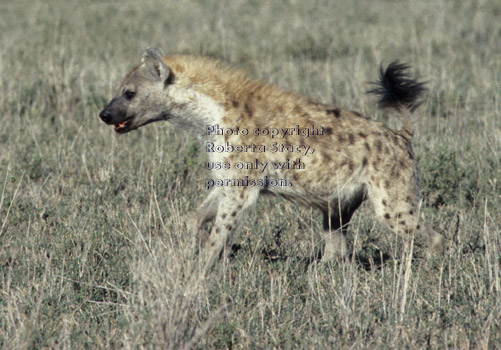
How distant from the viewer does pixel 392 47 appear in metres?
11.4

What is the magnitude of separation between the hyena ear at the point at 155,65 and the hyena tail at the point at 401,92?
154 centimetres

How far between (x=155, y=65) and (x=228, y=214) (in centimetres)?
126

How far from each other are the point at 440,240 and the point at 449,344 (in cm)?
130

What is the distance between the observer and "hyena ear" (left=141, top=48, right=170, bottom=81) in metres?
5.25

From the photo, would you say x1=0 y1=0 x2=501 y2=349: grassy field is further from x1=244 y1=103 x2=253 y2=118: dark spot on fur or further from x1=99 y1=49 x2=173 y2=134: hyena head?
x1=244 y1=103 x2=253 y2=118: dark spot on fur

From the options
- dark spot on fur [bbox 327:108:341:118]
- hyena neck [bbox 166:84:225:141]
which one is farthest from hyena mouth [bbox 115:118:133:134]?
dark spot on fur [bbox 327:108:341:118]

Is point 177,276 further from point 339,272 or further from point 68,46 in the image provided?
point 68,46

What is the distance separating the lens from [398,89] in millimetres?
5336

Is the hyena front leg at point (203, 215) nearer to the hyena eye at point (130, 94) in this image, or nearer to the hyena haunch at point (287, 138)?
the hyena haunch at point (287, 138)

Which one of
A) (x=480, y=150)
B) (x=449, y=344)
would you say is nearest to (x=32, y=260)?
(x=449, y=344)

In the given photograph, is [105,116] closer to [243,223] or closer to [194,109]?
[194,109]

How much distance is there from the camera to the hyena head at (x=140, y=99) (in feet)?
17.5

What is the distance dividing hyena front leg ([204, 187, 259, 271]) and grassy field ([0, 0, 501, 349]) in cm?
20

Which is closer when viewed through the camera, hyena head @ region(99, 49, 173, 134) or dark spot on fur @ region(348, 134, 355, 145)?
dark spot on fur @ region(348, 134, 355, 145)
